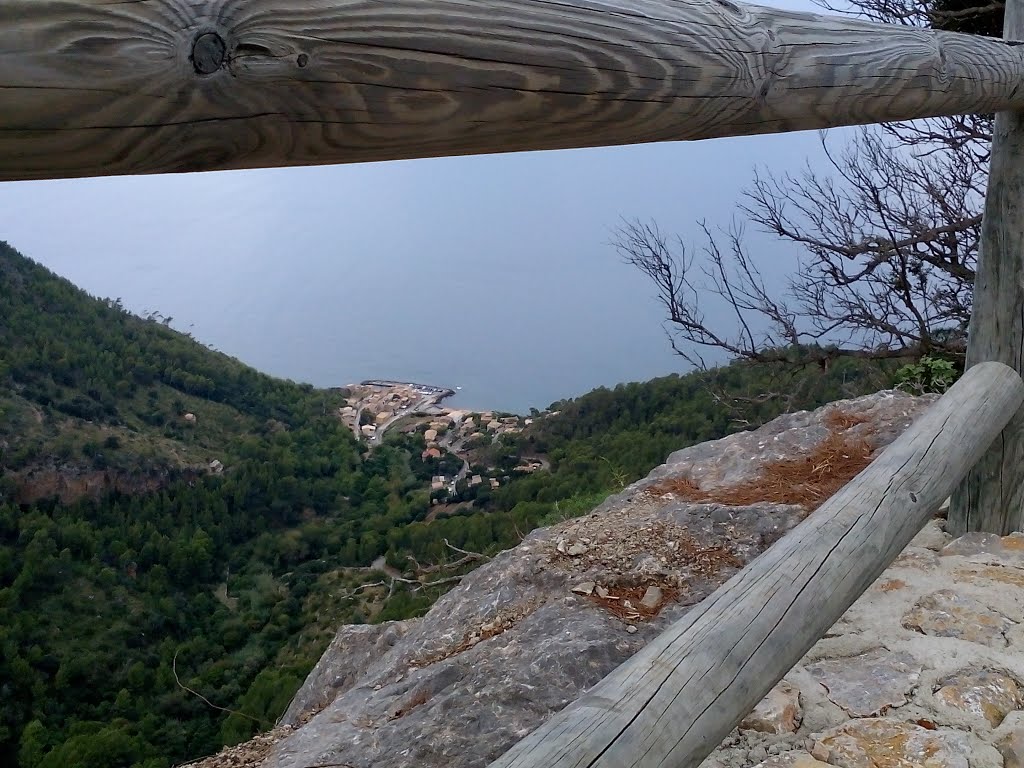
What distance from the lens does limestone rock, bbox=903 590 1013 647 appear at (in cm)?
192

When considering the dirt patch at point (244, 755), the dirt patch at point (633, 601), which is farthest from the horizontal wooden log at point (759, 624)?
the dirt patch at point (244, 755)

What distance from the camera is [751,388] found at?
6.95m

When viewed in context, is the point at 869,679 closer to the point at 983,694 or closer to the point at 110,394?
the point at 983,694

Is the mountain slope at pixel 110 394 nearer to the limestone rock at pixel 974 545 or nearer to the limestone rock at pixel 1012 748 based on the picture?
the limestone rock at pixel 974 545

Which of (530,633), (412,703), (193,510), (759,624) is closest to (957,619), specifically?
(759,624)

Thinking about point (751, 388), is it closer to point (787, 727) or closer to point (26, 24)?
point (787, 727)

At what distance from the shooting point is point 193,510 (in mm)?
19141

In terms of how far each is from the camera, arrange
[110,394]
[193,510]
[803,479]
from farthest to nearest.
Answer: [110,394], [193,510], [803,479]

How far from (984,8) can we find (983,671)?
4.85 metres

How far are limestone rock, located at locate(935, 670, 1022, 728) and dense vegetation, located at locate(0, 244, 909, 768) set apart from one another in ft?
13.1

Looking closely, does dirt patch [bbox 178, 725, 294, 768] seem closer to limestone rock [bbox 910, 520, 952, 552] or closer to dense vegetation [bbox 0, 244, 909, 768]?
limestone rock [bbox 910, 520, 952, 552]

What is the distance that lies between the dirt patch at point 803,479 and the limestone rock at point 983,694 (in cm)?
95

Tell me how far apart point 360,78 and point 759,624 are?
1.22 metres

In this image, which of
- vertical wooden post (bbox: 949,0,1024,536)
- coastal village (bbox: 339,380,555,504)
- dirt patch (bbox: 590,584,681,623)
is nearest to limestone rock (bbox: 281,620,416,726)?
dirt patch (bbox: 590,584,681,623)
